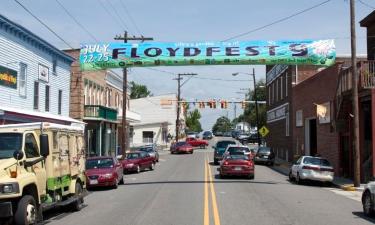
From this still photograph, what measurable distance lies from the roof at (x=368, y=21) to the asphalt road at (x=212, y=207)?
43.0ft

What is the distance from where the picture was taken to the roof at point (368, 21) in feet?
106

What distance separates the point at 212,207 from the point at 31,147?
5.69 metres

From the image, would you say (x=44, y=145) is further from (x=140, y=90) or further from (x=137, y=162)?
(x=140, y=90)

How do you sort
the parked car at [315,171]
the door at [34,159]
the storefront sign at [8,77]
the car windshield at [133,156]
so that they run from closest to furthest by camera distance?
the door at [34,159], the storefront sign at [8,77], the parked car at [315,171], the car windshield at [133,156]

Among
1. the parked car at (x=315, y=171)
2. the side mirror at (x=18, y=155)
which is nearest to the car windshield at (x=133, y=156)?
the parked car at (x=315, y=171)

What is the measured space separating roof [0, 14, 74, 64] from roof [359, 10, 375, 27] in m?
18.4

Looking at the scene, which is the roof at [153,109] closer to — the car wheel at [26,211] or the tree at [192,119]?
the tree at [192,119]

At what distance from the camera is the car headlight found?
1195 centimetres

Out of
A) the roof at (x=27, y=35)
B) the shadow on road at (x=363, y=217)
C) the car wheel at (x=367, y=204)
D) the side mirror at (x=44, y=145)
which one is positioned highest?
the roof at (x=27, y=35)

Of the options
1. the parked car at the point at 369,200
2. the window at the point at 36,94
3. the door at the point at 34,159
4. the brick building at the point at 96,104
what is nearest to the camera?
the door at the point at 34,159

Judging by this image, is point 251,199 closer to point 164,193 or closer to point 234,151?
point 164,193

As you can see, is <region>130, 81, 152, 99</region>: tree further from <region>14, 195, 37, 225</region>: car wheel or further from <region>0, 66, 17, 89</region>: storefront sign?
<region>14, 195, 37, 225</region>: car wheel

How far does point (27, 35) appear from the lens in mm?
29875

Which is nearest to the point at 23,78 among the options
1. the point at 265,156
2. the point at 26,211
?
the point at 26,211
